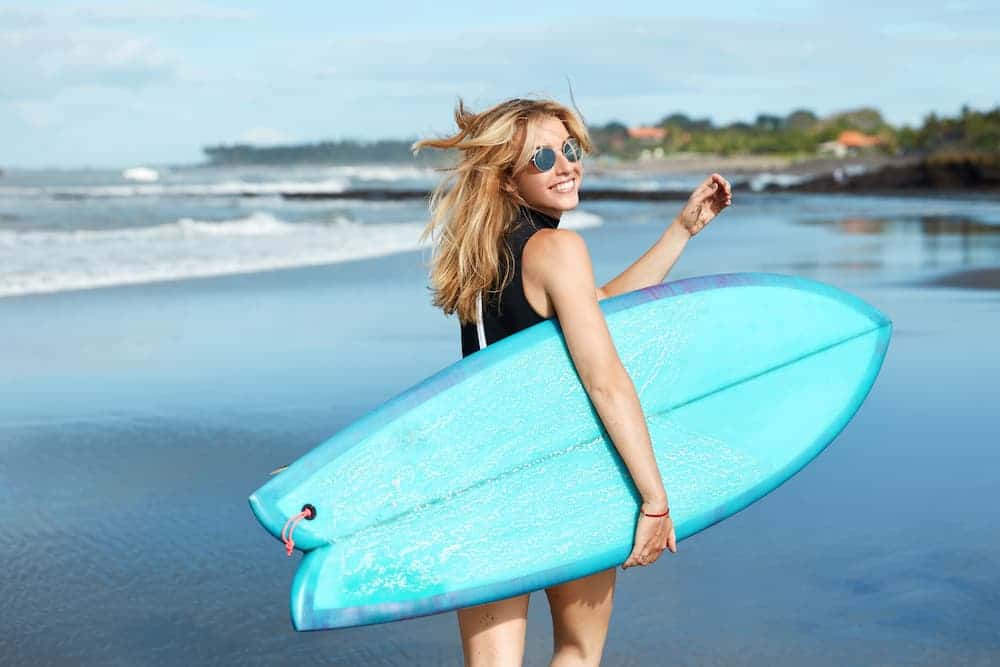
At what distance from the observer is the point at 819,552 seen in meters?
3.77

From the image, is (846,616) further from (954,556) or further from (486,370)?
(486,370)

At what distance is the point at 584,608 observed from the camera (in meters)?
2.44

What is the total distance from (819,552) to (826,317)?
1.23 meters

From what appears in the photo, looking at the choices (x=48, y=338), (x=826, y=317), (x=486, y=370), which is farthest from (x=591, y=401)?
(x=48, y=338)

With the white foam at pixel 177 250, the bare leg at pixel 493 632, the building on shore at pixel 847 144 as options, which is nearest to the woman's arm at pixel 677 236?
the bare leg at pixel 493 632

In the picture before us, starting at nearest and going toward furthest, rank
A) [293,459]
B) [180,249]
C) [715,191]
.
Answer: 1. [715,191]
2. [293,459]
3. [180,249]

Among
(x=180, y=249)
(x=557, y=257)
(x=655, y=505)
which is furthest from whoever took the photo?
(x=180, y=249)

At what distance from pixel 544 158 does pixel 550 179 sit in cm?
4

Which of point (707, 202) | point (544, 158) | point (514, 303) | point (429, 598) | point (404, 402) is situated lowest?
point (429, 598)

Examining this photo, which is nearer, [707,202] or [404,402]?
[404,402]

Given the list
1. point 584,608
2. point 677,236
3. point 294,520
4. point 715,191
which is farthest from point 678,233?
point 294,520

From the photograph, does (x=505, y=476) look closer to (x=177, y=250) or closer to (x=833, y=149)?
(x=177, y=250)

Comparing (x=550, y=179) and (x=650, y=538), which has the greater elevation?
(x=550, y=179)

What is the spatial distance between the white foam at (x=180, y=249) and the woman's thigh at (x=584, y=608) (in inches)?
397
